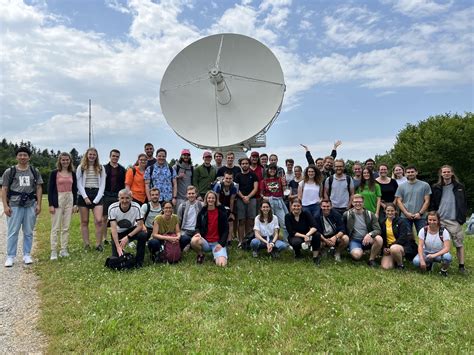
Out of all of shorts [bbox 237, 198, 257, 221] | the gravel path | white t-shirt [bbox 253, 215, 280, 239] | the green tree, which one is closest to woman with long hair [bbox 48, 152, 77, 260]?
the gravel path

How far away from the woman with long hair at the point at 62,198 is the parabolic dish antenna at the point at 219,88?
5.40 meters

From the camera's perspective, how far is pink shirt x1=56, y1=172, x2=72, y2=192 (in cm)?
820

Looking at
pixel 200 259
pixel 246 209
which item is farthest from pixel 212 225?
pixel 246 209

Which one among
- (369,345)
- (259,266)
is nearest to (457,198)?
(259,266)

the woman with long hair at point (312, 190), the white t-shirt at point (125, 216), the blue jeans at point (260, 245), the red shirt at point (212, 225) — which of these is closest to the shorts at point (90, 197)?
the white t-shirt at point (125, 216)

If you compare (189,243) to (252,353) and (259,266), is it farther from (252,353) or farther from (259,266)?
(252,353)

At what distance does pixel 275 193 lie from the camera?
8.93m

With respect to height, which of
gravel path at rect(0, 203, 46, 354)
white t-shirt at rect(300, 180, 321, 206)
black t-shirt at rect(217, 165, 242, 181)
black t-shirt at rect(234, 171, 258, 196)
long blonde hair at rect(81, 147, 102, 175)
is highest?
long blonde hair at rect(81, 147, 102, 175)

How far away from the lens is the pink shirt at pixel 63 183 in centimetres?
820

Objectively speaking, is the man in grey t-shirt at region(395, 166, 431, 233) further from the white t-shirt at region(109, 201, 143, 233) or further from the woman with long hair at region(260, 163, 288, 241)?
the white t-shirt at region(109, 201, 143, 233)

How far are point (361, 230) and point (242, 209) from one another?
2712 millimetres

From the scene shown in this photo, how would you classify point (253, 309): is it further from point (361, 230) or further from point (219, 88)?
point (219, 88)

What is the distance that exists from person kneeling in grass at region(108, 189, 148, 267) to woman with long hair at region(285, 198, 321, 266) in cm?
295

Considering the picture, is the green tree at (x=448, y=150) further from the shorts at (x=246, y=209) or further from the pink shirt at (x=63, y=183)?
the pink shirt at (x=63, y=183)
